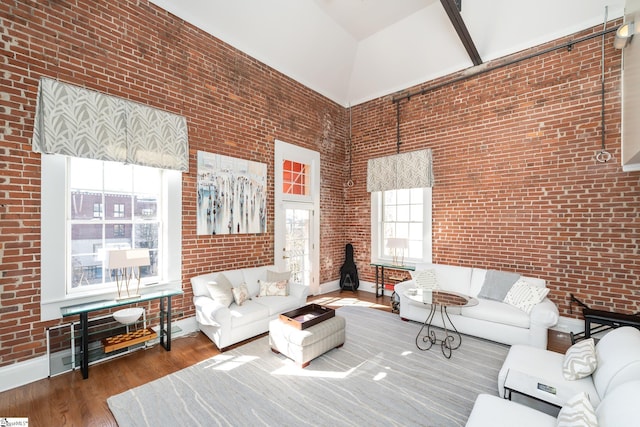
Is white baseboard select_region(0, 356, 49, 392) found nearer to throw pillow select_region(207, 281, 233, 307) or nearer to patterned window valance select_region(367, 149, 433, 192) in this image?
throw pillow select_region(207, 281, 233, 307)

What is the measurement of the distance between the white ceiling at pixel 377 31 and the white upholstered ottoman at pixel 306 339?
4442 millimetres

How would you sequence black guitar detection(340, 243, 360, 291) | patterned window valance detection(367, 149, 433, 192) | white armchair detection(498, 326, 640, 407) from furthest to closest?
black guitar detection(340, 243, 360, 291) → patterned window valance detection(367, 149, 433, 192) → white armchair detection(498, 326, 640, 407)

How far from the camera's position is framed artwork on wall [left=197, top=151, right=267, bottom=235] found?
4.09m

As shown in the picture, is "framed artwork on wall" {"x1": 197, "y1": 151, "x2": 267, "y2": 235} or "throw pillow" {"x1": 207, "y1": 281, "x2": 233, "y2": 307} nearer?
"throw pillow" {"x1": 207, "y1": 281, "x2": 233, "y2": 307}

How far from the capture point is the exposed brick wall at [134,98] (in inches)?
105

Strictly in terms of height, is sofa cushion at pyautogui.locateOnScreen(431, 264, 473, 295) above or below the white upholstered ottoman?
above

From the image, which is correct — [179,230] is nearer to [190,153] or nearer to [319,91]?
[190,153]

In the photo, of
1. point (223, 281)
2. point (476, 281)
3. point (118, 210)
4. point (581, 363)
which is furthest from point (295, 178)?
point (581, 363)

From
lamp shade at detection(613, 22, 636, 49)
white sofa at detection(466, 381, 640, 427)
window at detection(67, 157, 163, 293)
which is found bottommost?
white sofa at detection(466, 381, 640, 427)

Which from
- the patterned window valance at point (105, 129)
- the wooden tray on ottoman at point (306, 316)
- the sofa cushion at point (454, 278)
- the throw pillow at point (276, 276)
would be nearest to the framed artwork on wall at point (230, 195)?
the patterned window valance at point (105, 129)

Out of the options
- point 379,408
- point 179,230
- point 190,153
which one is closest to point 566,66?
point 379,408

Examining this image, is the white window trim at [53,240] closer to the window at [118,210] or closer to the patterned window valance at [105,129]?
the patterned window valance at [105,129]

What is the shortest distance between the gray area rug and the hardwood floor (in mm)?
154

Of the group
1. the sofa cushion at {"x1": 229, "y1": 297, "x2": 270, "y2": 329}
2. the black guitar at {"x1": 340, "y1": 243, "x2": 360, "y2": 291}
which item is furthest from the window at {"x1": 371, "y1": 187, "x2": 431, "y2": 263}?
the sofa cushion at {"x1": 229, "y1": 297, "x2": 270, "y2": 329}
